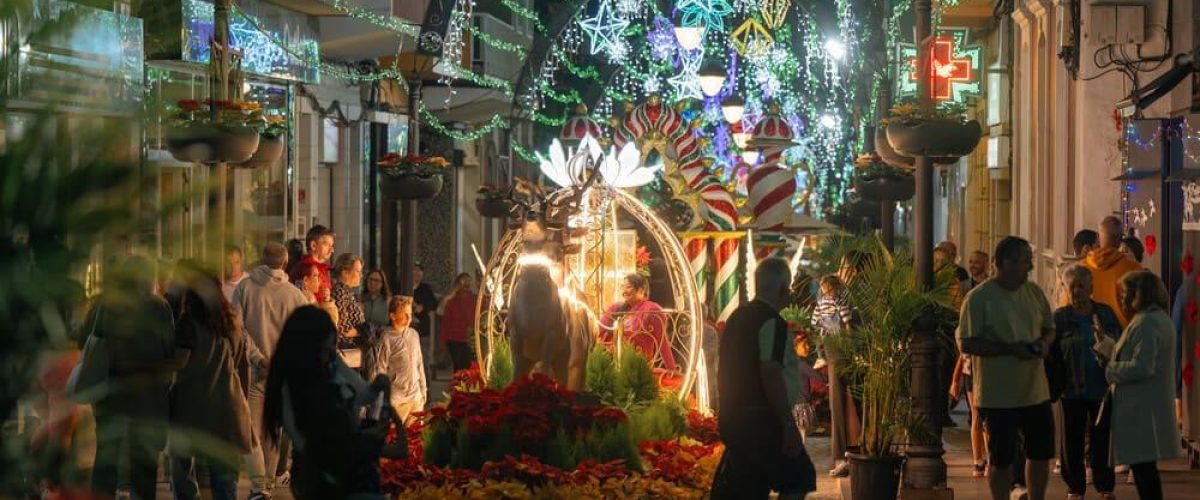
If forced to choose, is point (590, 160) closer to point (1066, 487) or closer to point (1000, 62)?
point (1066, 487)

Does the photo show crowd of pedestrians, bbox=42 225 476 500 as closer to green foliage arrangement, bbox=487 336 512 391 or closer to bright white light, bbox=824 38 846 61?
green foliage arrangement, bbox=487 336 512 391

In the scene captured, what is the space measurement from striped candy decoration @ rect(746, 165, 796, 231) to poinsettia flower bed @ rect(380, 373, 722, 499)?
9673 mm

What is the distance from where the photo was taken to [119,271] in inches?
115

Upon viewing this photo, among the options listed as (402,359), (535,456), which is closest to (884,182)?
(402,359)

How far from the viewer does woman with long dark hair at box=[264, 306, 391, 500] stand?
7922 mm

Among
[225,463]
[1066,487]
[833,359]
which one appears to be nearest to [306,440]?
[225,463]

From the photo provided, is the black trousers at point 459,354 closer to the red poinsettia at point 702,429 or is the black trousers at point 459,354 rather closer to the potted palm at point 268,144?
the potted palm at point 268,144

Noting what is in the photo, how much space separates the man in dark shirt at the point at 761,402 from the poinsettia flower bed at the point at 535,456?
5.43 feet

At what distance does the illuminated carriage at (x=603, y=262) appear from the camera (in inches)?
574

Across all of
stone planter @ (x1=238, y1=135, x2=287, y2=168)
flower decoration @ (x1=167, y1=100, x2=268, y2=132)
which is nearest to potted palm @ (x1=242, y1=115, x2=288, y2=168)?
stone planter @ (x1=238, y1=135, x2=287, y2=168)

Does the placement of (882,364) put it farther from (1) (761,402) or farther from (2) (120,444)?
(2) (120,444)

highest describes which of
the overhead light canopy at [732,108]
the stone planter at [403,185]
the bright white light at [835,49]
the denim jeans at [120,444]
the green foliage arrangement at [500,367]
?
the bright white light at [835,49]

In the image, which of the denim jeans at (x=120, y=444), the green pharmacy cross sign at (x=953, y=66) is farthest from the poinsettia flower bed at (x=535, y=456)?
the green pharmacy cross sign at (x=953, y=66)

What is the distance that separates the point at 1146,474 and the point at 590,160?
611 cm
